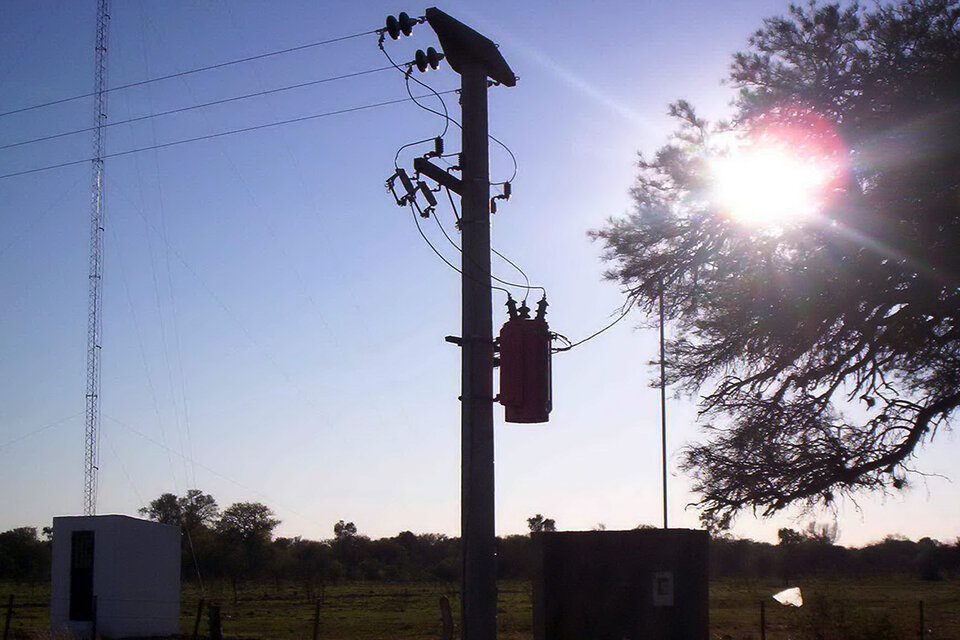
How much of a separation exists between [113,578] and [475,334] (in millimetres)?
22276

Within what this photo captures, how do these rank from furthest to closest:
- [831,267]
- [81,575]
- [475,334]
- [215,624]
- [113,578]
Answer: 1. [81,575]
2. [113,578]
3. [215,624]
4. [831,267]
5. [475,334]

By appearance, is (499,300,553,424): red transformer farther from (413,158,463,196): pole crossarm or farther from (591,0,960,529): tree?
(591,0,960,529): tree

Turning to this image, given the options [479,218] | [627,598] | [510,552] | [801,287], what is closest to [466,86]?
[479,218]

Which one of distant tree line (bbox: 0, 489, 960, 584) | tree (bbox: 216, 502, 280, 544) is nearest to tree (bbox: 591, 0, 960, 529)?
distant tree line (bbox: 0, 489, 960, 584)

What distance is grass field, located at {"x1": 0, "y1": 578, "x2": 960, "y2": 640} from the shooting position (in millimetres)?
21578

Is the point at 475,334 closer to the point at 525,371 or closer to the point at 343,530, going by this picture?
the point at 525,371

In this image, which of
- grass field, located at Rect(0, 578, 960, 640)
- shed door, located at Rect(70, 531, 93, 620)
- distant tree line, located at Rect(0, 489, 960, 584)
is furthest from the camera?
distant tree line, located at Rect(0, 489, 960, 584)

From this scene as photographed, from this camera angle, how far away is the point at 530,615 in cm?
3603

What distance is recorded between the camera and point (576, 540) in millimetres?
8031

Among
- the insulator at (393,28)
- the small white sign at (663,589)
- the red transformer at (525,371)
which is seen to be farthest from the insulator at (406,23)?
the small white sign at (663,589)

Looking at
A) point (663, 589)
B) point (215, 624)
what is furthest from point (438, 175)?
point (215, 624)

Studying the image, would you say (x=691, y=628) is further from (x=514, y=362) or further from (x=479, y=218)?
(x=479, y=218)

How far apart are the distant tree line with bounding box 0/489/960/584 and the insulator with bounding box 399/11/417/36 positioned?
50.8 meters

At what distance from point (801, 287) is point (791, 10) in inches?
162
